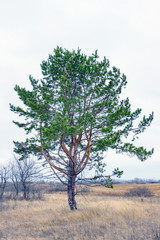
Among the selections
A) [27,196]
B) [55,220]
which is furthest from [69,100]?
[27,196]

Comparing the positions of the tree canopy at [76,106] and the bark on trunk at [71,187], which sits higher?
the tree canopy at [76,106]

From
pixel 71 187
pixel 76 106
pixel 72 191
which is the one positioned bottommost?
pixel 72 191

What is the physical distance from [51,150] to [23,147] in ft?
6.32

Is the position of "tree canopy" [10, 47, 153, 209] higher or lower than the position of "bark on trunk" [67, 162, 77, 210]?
higher

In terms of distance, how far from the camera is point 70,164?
13266 mm

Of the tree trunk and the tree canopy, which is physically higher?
the tree canopy

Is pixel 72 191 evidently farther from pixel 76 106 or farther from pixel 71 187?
pixel 76 106

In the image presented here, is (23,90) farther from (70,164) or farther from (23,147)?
(70,164)

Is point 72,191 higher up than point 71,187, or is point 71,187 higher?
point 71,187

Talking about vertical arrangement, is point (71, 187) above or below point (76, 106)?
below

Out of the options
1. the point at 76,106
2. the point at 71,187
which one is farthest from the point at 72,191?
the point at 76,106

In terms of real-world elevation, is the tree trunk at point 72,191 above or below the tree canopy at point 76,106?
below

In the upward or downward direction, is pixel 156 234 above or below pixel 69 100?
below

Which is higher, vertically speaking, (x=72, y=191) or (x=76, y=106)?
(x=76, y=106)
